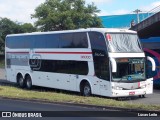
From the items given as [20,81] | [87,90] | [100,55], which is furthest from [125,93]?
[20,81]

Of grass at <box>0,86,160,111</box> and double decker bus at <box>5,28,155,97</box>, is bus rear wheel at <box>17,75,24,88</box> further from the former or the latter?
grass at <box>0,86,160,111</box>

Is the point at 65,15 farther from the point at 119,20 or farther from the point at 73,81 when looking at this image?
the point at 73,81

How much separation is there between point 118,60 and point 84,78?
2.68 m

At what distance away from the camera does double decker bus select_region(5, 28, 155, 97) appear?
857 inches

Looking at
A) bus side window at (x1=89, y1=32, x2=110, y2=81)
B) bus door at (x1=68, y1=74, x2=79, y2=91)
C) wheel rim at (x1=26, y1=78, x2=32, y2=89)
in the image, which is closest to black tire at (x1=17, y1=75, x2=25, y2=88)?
wheel rim at (x1=26, y1=78, x2=32, y2=89)

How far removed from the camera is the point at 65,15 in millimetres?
55031

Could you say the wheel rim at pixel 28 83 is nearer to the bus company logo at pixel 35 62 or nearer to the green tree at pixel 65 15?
the bus company logo at pixel 35 62

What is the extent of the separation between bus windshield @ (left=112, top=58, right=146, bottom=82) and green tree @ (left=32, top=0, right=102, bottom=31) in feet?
106

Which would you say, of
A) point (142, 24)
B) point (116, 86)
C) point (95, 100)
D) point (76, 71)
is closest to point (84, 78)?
point (76, 71)

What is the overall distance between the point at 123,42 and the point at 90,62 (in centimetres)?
200

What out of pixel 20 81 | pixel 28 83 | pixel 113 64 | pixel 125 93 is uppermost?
pixel 113 64

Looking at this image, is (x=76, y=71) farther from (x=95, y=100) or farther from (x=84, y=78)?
(x=95, y=100)

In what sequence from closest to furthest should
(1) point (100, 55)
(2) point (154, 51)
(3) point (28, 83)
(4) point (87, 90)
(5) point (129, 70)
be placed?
(5) point (129, 70), (1) point (100, 55), (4) point (87, 90), (2) point (154, 51), (3) point (28, 83)

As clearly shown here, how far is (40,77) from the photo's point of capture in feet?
93.9
